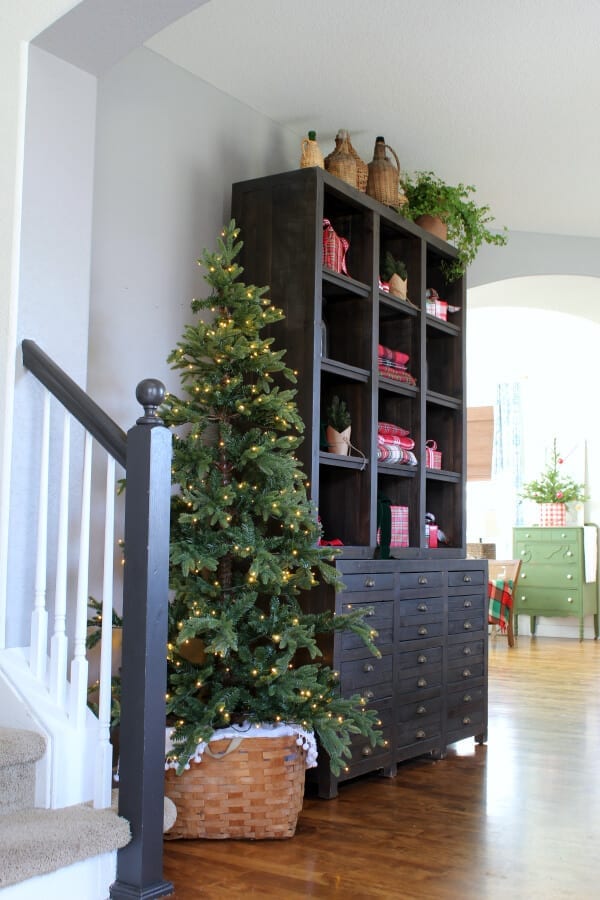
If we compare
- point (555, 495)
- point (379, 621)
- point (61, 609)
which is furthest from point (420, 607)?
point (555, 495)

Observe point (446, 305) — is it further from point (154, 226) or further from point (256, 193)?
point (154, 226)

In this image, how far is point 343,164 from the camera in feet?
13.0

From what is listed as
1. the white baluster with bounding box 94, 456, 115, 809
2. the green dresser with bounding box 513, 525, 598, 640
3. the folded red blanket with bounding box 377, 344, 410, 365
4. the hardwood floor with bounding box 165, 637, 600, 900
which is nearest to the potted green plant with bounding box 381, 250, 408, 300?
the folded red blanket with bounding box 377, 344, 410, 365

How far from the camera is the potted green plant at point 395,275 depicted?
13.7 feet

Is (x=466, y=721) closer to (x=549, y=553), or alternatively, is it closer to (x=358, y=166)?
(x=358, y=166)

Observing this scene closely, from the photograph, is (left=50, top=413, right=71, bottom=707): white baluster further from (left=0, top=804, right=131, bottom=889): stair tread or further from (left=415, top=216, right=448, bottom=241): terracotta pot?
(left=415, top=216, right=448, bottom=241): terracotta pot

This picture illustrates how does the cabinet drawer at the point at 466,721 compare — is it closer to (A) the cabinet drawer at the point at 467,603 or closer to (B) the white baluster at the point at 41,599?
(A) the cabinet drawer at the point at 467,603

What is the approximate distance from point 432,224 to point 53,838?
3.28 m

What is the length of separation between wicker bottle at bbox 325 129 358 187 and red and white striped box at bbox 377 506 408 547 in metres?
1.36

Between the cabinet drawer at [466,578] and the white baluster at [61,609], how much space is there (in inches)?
84.1

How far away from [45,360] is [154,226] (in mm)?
1308

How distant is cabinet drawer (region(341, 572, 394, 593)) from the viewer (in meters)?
3.46

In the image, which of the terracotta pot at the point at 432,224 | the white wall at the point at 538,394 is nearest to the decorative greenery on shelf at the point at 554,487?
the white wall at the point at 538,394

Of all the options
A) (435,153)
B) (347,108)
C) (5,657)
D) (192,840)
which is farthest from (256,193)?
Result: (192,840)
